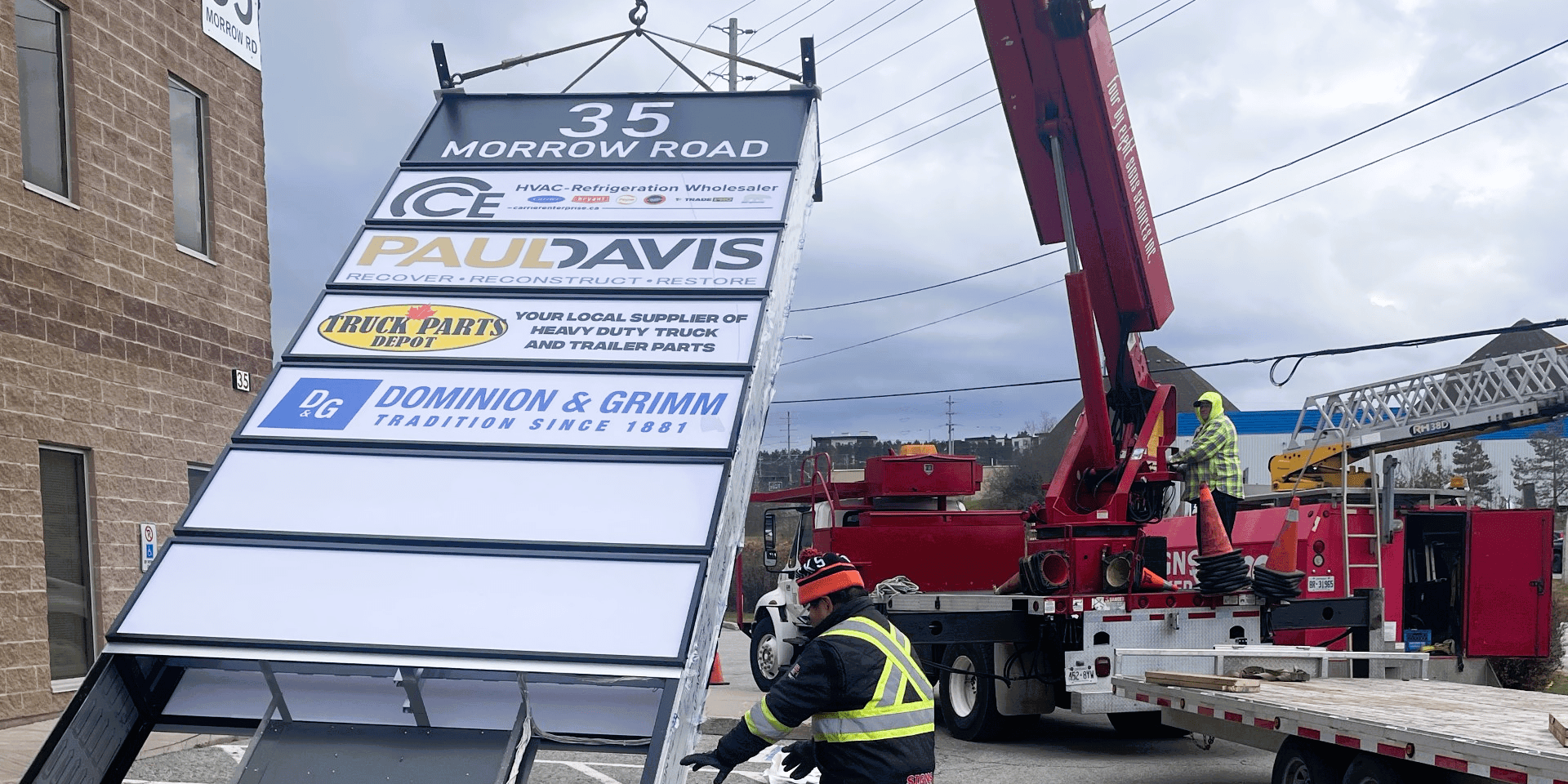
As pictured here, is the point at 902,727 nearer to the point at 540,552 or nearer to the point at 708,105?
the point at 540,552

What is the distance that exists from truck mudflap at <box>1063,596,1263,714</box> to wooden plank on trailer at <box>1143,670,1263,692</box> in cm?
97

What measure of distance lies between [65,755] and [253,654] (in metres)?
0.63

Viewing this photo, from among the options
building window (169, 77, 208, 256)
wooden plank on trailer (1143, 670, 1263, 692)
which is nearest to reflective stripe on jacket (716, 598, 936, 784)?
wooden plank on trailer (1143, 670, 1263, 692)

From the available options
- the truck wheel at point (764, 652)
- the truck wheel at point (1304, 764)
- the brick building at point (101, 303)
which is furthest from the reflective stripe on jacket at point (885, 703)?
the truck wheel at point (764, 652)

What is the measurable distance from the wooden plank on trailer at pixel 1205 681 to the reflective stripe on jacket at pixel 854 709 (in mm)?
4012

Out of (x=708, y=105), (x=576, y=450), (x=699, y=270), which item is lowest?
(x=576, y=450)

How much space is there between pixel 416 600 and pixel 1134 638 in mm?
7155

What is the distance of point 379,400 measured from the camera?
192 inches

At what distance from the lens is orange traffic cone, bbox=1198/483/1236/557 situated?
10070mm

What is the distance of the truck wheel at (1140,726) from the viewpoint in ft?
38.5

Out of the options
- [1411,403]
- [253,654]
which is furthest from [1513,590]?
[253,654]

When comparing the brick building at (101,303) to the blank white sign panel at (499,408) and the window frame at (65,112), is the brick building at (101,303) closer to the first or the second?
the window frame at (65,112)

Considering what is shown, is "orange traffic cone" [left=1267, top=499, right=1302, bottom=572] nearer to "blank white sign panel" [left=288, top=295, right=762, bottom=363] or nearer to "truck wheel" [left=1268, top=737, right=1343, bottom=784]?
"truck wheel" [left=1268, top=737, right=1343, bottom=784]

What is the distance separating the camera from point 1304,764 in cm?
718
